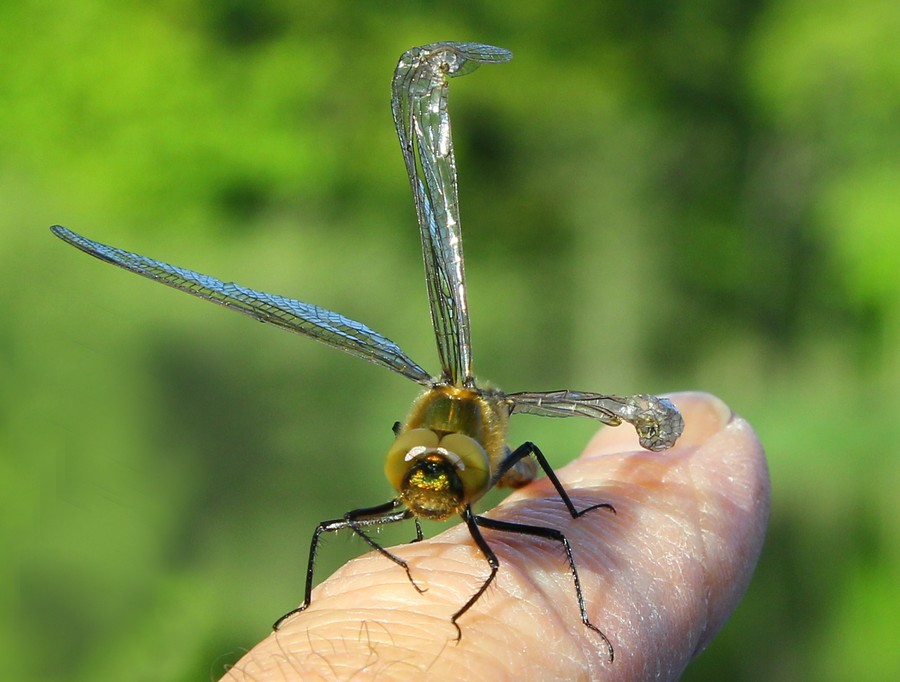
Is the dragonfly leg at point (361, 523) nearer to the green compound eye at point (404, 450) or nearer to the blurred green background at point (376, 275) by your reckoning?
the green compound eye at point (404, 450)

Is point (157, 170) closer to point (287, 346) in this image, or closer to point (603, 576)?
point (287, 346)

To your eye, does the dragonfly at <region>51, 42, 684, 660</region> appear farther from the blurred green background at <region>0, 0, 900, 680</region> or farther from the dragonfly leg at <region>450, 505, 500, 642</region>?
the blurred green background at <region>0, 0, 900, 680</region>

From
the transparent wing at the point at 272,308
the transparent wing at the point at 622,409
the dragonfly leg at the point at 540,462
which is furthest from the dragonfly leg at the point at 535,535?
the transparent wing at the point at 272,308

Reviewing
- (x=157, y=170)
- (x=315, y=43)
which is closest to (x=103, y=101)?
(x=157, y=170)

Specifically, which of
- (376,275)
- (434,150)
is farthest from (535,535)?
(376,275)

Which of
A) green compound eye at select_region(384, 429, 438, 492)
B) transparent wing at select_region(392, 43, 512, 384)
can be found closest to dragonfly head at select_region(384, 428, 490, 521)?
green compound eye at select_region(384, 429, 438, 492)

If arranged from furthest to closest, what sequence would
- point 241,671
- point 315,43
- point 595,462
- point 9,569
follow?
point 315,43, point 9,569, point 595,462, point 241,671

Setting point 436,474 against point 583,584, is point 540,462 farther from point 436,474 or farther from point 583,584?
point 436,474
